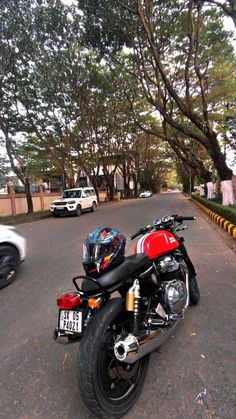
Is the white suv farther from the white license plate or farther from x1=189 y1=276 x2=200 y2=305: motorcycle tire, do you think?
the white license plate

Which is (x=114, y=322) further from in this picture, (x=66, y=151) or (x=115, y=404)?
(x=66, y=151)

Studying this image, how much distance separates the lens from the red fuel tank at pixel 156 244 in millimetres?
2473

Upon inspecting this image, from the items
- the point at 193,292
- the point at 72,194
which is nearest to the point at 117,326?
the point at 193,292

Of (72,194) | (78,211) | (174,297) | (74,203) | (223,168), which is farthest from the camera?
(72,194)

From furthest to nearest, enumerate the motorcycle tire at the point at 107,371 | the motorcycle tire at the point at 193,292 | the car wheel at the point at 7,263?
the car wheel at the point at 7,263
the motorcycle tire at the point at 193,292
the motorcycle tire at the point at 107,371

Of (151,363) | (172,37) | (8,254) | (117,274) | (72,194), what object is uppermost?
(172,37)

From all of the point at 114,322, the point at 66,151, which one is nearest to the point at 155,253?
the point at 114,322

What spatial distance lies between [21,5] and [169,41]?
6834 millimetres

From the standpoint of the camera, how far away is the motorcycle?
1.76 metres

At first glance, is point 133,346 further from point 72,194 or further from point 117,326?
point 72,194

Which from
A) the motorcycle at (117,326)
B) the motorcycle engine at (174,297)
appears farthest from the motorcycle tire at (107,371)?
the motorcycle engine at (174,297)

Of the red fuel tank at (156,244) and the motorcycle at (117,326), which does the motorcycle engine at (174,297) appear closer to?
the motorcycle at (117,326)

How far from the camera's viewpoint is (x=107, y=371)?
1847 millimetres

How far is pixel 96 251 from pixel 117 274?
241mm
